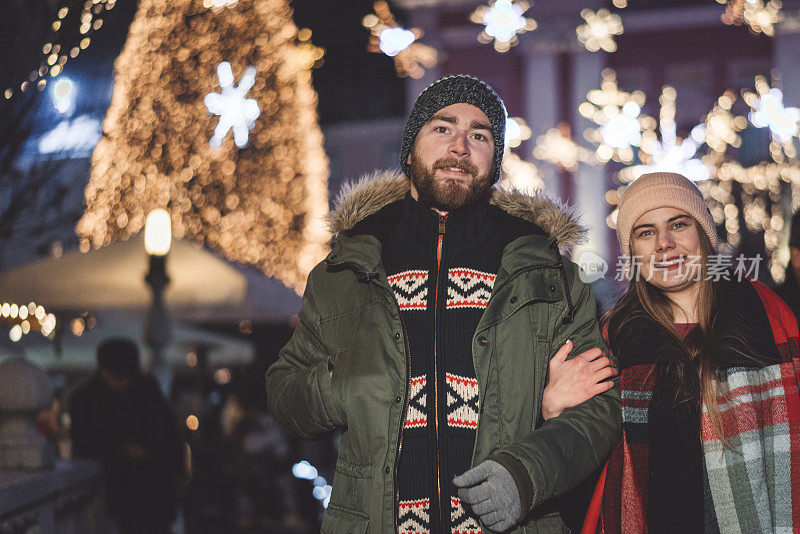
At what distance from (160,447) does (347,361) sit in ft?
11.8

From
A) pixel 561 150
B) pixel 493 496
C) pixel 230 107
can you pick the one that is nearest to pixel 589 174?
pixel 561 150

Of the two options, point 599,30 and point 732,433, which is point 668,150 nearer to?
point 599,30

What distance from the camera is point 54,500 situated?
4.66 meters

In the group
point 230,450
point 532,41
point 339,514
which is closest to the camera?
point 339,514

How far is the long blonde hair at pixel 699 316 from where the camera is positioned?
3002 mm

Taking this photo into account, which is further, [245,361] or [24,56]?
[245,361]

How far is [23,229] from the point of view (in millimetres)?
5406

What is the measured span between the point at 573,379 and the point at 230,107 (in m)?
8.34

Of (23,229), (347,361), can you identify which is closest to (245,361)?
(23,229)

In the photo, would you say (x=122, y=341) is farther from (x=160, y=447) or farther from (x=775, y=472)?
(x=775, y=472)

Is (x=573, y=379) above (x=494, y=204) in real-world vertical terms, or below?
below

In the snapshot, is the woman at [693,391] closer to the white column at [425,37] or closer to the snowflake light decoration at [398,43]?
the snowflake light decoration at [398,43]

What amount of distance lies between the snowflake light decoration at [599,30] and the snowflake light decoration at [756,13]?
8.22 ft

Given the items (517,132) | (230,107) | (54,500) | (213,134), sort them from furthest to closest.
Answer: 1. (517,132)
2. (213,134)
3. (230,107)
4. (54,500)
